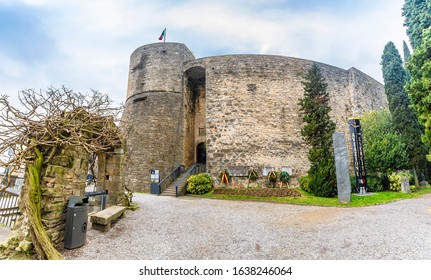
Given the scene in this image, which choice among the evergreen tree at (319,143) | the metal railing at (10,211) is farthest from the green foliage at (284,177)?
the metal railing at (10,211)

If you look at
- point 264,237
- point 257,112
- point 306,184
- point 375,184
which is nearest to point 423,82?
point 375,184

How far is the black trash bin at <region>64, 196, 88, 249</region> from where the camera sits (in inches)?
122

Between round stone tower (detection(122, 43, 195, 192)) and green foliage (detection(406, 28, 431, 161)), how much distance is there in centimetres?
1229

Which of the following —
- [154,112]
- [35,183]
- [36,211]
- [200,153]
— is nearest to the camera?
[36,211]

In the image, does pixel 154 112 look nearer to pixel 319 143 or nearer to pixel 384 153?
pixel 319 143

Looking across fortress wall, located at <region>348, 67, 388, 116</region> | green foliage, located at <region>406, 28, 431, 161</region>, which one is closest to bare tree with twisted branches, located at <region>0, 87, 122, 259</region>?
green foliage, located at <region>406, 28, 431, 161</region>

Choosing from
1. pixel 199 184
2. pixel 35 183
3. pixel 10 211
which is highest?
pixel 35 183

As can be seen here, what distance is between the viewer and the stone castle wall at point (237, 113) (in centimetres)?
1173

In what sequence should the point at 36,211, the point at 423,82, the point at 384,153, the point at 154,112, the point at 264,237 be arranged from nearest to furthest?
the point at 36,211, the point at 264,237, the point at 423,82, the point at 384,153, the point at 154,112

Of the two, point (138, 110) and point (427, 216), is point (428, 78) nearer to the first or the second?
point (427, 216)

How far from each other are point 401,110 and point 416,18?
495cm

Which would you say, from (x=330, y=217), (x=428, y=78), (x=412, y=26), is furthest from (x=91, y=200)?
(x=412, y=26)

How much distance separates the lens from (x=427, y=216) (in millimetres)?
4867

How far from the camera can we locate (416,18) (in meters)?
9.24
